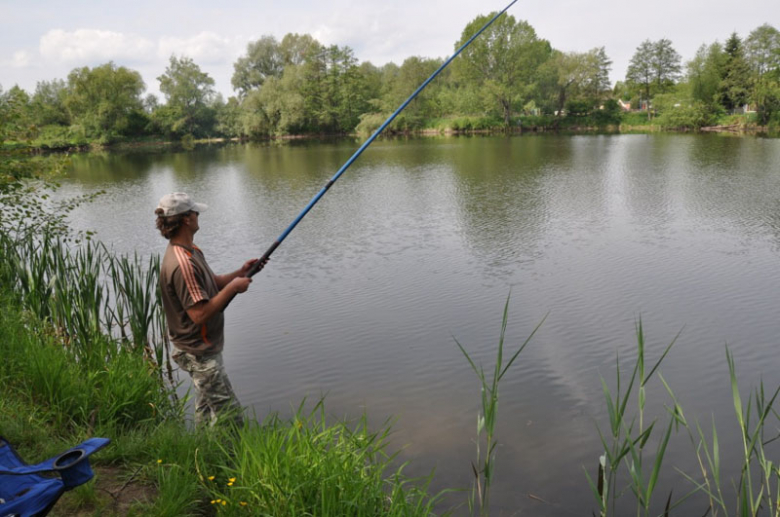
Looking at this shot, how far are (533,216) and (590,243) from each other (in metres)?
2.61

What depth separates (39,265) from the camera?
5.01 m

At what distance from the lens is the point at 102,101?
57.1 metres

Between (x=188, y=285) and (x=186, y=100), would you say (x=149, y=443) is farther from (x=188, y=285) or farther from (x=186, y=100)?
(x=186, y=100)

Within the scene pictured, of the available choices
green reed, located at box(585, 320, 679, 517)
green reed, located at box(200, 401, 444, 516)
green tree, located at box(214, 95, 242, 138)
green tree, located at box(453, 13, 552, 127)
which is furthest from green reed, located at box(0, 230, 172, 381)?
green tree, located at box(214, 95, 242, 138)

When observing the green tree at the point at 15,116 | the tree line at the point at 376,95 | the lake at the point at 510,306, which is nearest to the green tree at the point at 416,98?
the tree line at the point at 376,95

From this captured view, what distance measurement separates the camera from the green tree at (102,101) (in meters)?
55.6

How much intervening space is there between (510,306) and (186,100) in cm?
6109

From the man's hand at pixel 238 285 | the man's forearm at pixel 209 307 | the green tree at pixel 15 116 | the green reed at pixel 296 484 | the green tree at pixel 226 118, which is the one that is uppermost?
the green tree at pixel 226 118

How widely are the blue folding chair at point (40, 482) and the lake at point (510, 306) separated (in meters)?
2.28

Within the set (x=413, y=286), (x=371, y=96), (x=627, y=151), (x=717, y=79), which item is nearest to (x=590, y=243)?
(x=413, y=286)

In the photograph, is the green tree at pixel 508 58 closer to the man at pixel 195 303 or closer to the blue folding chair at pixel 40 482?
the man at pixel 195 303

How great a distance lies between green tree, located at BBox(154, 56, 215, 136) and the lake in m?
46.5

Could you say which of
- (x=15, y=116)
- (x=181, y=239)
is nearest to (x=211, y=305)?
(x=181, y=239)

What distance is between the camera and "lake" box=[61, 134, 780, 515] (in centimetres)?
456
